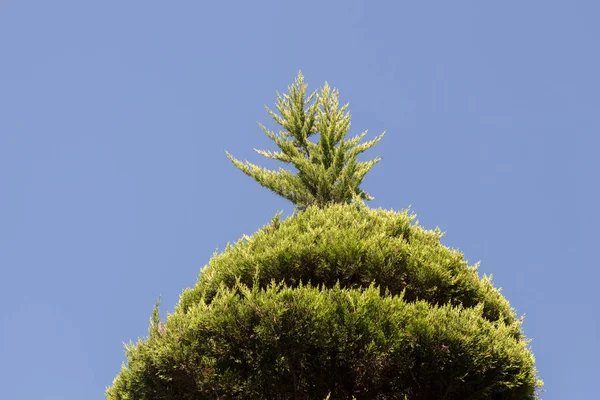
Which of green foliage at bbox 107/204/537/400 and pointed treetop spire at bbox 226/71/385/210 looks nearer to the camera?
green foliage at bbox 107/204/537/400

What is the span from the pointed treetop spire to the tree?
4.16 m

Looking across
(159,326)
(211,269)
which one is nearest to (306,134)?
(211,269)

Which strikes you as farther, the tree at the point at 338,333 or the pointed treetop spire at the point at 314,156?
the pointed treetop spire at the point at 314,156

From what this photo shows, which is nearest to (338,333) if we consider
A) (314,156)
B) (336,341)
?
(336,341)

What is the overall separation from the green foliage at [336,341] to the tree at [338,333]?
2cm

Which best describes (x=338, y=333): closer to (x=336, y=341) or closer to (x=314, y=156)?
(x=336, y=341)

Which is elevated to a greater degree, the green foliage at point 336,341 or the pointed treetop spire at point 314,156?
the pointed treetop spire at point 314,156

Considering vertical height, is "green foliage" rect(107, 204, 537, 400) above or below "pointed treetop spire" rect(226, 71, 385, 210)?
below

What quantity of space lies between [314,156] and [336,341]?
844 centimetres

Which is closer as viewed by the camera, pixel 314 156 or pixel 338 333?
pixel 338 333

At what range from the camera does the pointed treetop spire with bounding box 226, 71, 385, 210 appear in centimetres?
1602

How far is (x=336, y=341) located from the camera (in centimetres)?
939

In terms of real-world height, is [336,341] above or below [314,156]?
below

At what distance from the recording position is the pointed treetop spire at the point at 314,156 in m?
16.0
